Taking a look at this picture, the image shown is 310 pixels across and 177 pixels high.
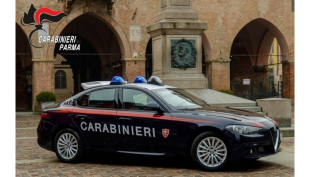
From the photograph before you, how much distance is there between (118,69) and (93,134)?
24.2 m

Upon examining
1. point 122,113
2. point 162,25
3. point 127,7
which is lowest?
point 122,113

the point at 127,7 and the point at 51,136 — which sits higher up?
the point at 127,7

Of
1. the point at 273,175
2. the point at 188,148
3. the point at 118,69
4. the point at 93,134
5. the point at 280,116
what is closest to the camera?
the point at 273,175

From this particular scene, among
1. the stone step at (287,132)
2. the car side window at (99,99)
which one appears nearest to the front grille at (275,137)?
the car side window at (99,99)

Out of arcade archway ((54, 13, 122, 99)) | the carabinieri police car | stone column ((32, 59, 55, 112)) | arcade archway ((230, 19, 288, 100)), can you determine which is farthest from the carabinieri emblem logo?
arcade archway ((230, 19, 288, 100))

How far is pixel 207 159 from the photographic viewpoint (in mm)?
8375

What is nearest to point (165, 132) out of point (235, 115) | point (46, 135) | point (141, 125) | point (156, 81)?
point (141, 125)

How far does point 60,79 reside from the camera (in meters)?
50.6

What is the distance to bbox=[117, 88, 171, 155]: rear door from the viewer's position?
8.71 metres

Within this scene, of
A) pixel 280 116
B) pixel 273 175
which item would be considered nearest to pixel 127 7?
pixel 280 116

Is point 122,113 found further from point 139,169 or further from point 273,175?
point 273,175

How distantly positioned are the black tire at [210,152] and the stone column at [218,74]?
21.7 metres

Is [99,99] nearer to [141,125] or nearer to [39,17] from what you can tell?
[141,125]

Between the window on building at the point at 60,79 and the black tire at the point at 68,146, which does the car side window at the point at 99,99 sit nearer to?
the black tire at the point at 68,146
